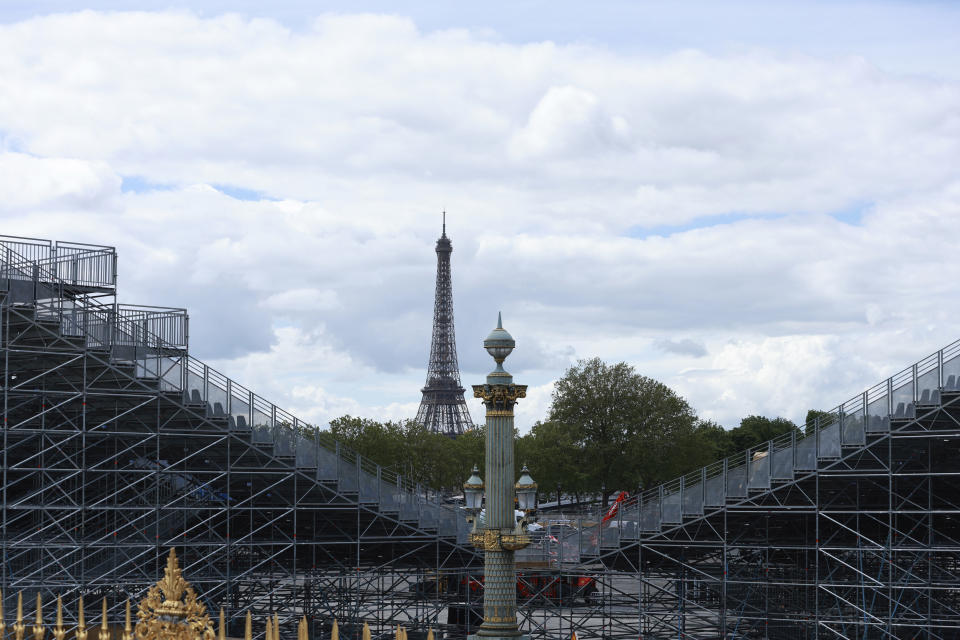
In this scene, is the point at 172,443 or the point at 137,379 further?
the point at 172,443

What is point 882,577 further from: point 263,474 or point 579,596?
point 263,474

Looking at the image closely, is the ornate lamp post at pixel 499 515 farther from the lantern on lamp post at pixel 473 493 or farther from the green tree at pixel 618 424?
the green tree at pixel 618 424

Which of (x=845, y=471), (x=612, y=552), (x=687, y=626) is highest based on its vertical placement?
(x=845, y=471)

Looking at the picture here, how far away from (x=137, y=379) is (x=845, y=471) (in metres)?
19.7

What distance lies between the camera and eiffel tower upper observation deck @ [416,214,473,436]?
390 ft

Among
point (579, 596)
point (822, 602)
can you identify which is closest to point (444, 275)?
point (579, 596)

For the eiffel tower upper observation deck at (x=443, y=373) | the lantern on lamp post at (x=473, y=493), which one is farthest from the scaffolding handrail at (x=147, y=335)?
the eiffel tower upper observation deck at (x=443, y=373)

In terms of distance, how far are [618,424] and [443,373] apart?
2373 inches

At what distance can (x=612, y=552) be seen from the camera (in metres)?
36.6

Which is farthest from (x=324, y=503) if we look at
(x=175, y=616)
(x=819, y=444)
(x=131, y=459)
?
(x=175, y=616)

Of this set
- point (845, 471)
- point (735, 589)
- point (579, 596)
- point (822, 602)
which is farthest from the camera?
point (579, 596)

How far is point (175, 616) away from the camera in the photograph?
614 centimetres

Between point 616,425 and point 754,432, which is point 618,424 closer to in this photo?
point 616,425

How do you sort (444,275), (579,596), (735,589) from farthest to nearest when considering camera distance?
(444,275) < (579,596) < (735,589)
